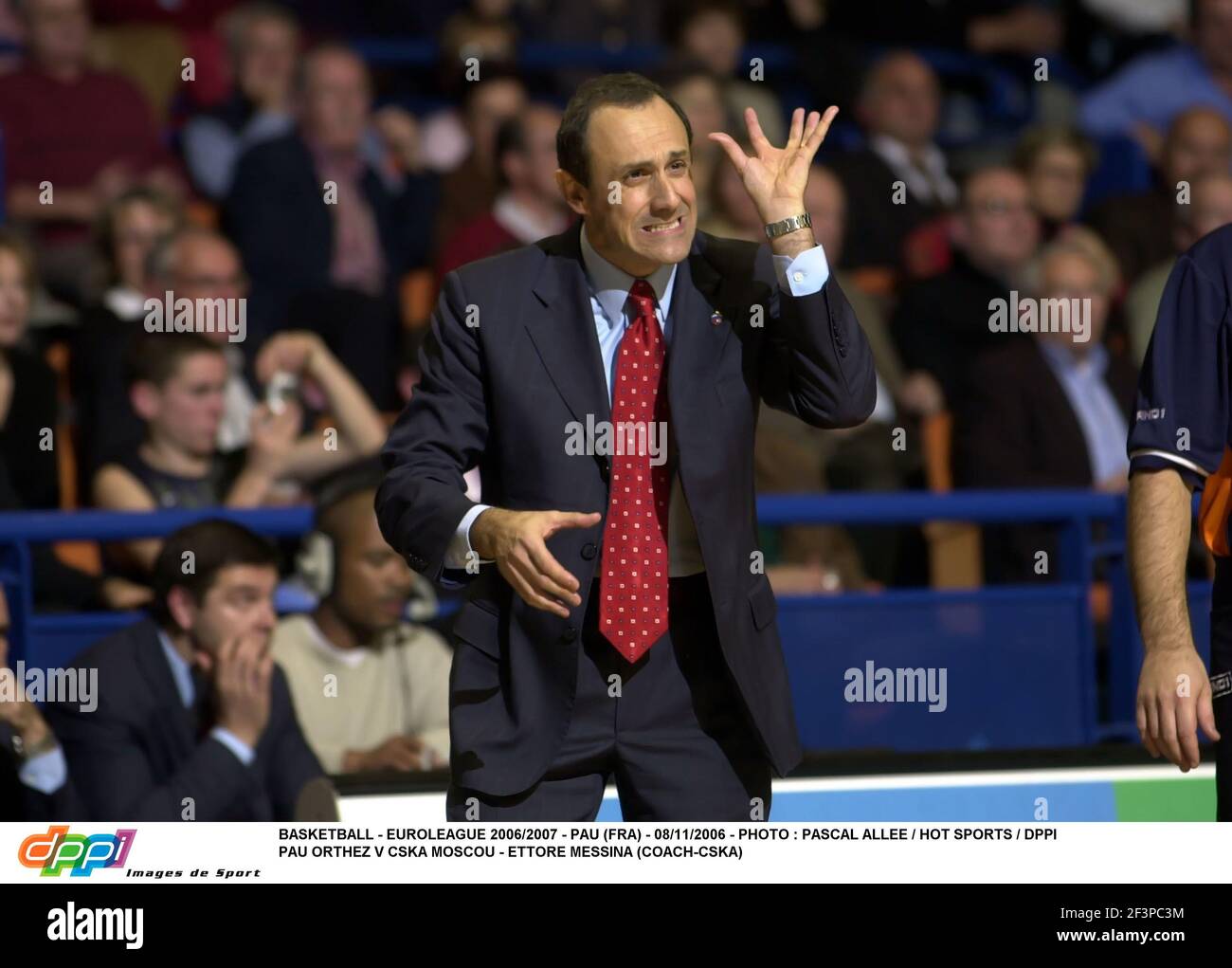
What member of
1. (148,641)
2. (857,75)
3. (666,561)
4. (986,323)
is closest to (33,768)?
(148,641)

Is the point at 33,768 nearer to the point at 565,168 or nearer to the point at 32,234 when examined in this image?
the point at 565,168

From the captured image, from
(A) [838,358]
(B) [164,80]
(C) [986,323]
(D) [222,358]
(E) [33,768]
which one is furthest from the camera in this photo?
(B) [164,80]

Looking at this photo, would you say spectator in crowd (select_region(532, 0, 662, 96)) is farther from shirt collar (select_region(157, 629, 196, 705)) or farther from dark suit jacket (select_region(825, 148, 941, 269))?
shirt collar (select_region(157, 629, 196, 705))

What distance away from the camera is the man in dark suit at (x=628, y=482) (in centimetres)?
279

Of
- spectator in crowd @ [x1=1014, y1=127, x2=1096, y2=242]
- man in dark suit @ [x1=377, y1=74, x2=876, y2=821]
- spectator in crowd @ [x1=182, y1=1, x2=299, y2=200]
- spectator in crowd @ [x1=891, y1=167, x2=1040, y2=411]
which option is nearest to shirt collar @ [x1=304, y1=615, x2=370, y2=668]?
man in dark suit @ [x1=377, y1=74, x2=876, y2=821]

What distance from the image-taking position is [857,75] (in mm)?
8133

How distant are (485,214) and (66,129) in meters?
1.51

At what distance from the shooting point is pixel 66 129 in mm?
6863

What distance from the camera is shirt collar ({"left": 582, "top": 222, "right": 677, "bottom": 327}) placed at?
292cm

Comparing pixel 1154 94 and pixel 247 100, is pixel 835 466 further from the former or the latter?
pixel 1154 94

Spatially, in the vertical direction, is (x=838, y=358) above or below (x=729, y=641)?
above

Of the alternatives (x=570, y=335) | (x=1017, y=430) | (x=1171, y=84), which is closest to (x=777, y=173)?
(x=570, y=335)

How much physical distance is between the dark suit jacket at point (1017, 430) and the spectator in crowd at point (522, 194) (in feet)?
5.10

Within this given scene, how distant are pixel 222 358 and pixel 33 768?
150 cm
